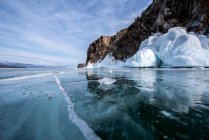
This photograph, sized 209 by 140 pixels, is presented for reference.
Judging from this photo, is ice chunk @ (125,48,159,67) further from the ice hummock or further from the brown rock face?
the brown rock face

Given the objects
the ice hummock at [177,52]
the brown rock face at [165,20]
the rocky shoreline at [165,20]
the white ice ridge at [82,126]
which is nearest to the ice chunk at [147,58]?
the ice hummock at [177,52]

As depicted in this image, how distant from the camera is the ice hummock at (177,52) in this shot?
24.1 metres

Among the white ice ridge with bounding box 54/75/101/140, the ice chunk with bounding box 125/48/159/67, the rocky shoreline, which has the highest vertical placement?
the rocky shoreline

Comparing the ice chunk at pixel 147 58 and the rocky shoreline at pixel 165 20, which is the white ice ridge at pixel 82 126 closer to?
the ice chunk at pixel 147 58

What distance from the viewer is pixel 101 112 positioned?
4145mm

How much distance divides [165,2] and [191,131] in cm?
5180

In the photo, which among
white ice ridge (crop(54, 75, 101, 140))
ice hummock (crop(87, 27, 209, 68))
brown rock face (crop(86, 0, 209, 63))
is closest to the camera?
white ice ridge (crop(54, 75, 101, 140))

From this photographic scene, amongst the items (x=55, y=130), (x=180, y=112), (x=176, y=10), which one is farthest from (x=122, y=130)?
(x=176, y=10)

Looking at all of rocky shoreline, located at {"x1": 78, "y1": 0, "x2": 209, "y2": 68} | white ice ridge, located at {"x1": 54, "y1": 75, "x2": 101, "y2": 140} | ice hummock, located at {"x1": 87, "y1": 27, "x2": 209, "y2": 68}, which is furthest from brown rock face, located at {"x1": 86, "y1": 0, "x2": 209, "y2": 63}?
white ice ridge, located at {"x1": 54, "y1": 75, "x2": 101, "y2": 140}

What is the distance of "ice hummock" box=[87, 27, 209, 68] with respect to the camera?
950 inches

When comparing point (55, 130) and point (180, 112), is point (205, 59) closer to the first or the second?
point (180, 112)

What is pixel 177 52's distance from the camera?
26.6 metres

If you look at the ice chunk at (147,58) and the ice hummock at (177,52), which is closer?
the ice hummock at (177,52)

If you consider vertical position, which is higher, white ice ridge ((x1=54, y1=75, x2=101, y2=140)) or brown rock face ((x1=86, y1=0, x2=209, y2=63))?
brown rock face ((x1=86, y1=0, x2=209, y2=63))
